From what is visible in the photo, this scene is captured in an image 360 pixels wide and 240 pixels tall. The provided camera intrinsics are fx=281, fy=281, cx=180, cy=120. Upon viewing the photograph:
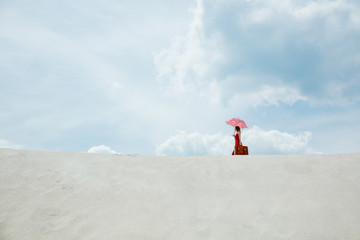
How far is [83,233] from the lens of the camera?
414cm

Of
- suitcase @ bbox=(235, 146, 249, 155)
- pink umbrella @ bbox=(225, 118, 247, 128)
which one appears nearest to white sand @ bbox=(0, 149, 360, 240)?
suitcase @ bbox=(235, 146, 249, 155)

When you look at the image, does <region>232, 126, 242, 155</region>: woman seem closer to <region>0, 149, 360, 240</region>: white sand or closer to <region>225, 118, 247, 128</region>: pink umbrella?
<region>225, 118, 247, 128</region>: pink umbrella

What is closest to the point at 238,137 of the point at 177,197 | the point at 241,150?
the point at 241,150

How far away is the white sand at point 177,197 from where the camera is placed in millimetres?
4230

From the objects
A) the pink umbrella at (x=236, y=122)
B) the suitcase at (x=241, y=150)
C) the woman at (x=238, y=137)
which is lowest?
the suitcase at (x=241, y=150)

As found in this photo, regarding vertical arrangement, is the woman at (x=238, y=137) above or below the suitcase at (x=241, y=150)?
above

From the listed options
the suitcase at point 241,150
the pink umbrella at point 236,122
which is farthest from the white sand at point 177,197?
the pink umbrella at point 236,122

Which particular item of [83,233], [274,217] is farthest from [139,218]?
[274,217]

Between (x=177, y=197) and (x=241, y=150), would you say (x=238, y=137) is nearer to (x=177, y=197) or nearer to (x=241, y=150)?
(x=241, y=150)

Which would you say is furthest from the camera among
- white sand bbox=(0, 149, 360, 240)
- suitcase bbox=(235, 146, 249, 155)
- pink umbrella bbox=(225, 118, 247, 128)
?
pink umbrella bbox=(225, 118, 247, 128)

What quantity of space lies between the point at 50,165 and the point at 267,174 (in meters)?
4.68

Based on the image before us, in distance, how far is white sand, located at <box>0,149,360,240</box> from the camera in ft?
13.9

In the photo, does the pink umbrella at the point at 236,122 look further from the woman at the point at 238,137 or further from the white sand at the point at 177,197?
the white sand at the point at 177,197

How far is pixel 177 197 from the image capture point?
16.9 ft
